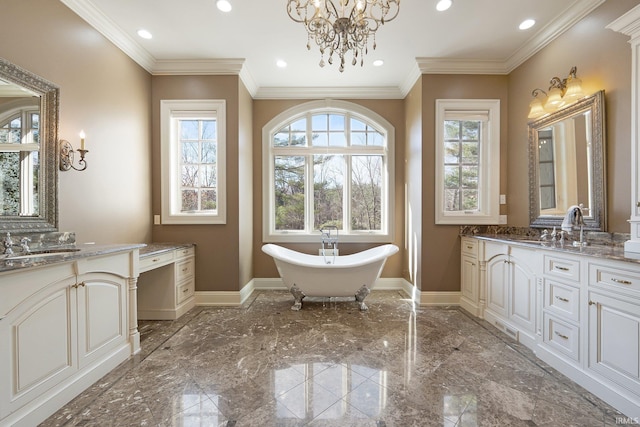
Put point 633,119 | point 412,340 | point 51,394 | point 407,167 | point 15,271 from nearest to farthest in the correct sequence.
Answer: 1. point 15,271
2. point 51,394
3. point 633,119
4. point 412,340
5. point 407,167

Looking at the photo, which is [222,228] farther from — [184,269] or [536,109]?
[536,109]

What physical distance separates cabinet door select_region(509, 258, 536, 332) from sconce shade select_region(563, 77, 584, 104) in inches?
60.5

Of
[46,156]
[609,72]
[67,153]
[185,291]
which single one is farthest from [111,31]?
[609,72]

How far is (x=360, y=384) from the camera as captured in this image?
6.16ft

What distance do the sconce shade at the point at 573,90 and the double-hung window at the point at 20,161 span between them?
14.3ft

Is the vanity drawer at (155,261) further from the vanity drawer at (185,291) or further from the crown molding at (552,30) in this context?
the crown molding at (552,30)

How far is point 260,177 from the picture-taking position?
428 cm

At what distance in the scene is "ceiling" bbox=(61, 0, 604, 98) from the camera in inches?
101

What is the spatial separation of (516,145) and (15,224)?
4.74 metres

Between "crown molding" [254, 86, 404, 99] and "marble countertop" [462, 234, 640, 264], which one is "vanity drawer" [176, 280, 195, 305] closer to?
"crown molding" [254, 86, 404, 99]

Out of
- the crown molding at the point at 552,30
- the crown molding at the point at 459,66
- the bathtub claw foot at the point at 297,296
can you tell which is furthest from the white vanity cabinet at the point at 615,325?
the crown molding at the point at 459,66

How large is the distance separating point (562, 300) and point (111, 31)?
459 centimetres

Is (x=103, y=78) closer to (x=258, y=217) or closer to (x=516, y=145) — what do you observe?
(x=258, y=217)

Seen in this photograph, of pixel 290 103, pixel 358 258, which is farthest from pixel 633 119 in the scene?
pixel 290 103
